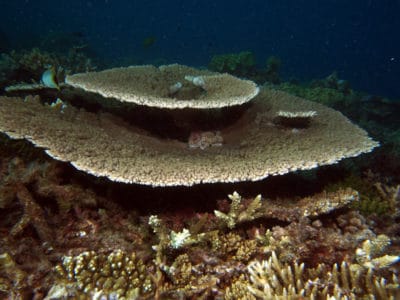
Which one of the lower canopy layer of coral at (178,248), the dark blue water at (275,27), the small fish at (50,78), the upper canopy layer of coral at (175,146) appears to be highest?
the dark blue water at (275,27)

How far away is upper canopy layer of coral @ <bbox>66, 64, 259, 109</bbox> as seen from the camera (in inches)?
142

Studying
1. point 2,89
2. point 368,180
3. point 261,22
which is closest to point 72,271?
point 368,180

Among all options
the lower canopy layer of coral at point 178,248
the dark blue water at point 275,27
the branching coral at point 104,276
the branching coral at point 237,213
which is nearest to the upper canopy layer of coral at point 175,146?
the branching coral at point 237,213

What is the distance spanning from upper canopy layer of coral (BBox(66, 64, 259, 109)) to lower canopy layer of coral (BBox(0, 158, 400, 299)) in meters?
1.24

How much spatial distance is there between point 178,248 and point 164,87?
9.23 ft

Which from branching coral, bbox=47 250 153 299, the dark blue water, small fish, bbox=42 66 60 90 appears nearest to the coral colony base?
branching coral, bbox=47 250 153 299

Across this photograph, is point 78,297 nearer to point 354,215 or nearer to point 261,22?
point 354,215

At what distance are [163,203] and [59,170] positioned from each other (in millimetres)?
1266

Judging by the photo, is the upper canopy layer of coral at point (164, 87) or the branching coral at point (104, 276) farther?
the upper canopy layer of coral at point (164, 87)

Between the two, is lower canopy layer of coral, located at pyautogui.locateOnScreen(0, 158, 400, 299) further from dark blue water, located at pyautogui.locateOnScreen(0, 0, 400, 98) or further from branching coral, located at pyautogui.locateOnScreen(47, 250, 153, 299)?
dark blue water, located at pyautogui.locateOnScreen(0, 0, 400, 98)

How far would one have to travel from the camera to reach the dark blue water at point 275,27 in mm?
69875

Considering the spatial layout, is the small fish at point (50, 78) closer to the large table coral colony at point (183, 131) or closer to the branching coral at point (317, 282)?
the large table coral colony at point (183, 131)

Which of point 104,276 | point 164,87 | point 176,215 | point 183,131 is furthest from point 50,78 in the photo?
point 104,276

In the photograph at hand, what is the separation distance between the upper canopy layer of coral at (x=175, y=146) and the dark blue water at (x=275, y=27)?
197 ft
